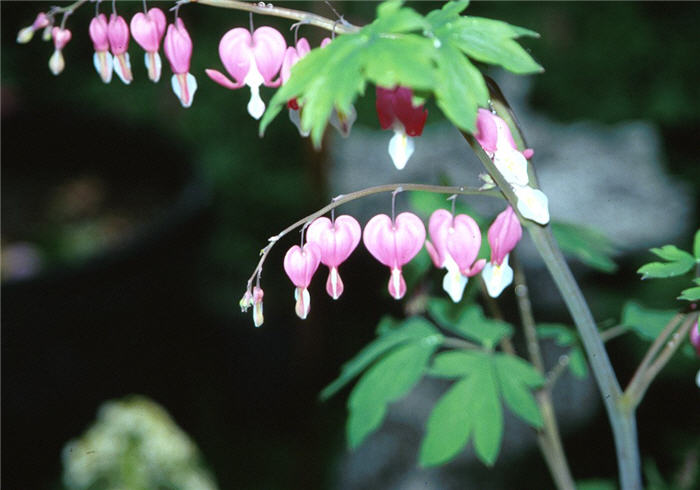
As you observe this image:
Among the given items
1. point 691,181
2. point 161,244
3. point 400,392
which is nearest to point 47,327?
point 161,244

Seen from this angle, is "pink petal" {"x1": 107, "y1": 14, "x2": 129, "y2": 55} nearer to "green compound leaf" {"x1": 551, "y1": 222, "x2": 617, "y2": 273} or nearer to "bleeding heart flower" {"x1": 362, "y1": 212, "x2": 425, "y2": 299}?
"bleeding heart flower" {"x1": 362, "y1": 212, "x2": 425, "y2": 299}

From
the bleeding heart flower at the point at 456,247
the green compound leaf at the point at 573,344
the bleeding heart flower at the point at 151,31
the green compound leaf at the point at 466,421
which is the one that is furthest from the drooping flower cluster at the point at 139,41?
the green compound leaf at the point at 573,344

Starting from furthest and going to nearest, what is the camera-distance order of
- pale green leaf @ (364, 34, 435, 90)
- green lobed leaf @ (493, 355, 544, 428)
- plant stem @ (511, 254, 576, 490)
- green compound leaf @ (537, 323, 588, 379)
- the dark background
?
the dark background
green compound leaf @ (537, 323, 588, 379)
plant stem @ (511, 254, 576, 490)
green lobed leaf @ (493, 355, 544, 428)
pale green leaf @ (364, 34, 435, 90)

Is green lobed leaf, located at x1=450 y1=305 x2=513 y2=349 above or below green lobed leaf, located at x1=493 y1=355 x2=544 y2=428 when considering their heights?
above

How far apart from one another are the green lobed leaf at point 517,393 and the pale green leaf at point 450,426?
0.05 metres

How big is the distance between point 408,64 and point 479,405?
75 centimetres

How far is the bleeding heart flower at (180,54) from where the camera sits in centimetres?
105

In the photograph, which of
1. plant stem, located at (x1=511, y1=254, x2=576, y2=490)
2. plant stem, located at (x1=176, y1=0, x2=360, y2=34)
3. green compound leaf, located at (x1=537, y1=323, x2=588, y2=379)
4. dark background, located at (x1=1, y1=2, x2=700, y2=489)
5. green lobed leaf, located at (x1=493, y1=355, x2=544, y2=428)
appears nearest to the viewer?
plant stem, located at (x1=176, y1=0, x2=360, y2=34)

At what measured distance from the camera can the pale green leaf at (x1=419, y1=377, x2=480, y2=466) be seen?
129 cm

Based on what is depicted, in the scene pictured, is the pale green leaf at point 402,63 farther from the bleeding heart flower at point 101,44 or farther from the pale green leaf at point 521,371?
the pale green leaf at point 521,371

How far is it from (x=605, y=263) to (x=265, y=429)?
1.77m

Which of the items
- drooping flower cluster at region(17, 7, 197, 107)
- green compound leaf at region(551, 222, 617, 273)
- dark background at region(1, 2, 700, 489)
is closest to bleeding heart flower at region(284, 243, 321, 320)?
drooping flower cluster at region(17, 7, 197, 107)

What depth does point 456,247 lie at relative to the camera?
102cm

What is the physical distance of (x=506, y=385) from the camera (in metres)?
1.30
